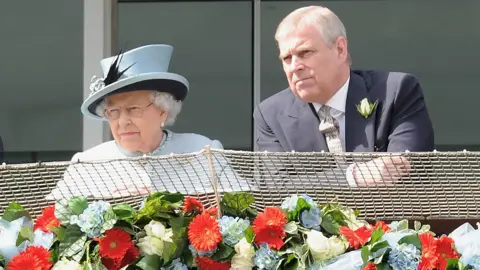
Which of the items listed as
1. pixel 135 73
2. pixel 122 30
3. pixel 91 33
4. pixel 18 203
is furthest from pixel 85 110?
pixel 122 30

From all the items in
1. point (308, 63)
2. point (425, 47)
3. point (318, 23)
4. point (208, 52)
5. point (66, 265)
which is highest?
point (318, 23)

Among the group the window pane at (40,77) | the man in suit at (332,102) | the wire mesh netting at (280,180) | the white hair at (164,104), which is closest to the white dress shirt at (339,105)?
the man in suit at (332,102)

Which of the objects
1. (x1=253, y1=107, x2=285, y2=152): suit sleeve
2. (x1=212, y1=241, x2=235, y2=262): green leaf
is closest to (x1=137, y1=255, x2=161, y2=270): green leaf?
(x1=212, y1=241, x2=235, y2=262): green leaf

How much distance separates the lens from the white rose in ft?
5.80

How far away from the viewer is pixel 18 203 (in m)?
1.89

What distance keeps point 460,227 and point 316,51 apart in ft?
2.92

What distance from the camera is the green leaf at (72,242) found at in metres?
1.78

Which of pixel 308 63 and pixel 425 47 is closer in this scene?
pixel 308 63

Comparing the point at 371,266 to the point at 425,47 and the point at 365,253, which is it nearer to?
the point at 365,253

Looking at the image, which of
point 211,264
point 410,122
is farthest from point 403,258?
Result: point 410,122

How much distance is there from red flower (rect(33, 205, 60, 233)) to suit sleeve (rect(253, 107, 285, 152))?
2.98 ft

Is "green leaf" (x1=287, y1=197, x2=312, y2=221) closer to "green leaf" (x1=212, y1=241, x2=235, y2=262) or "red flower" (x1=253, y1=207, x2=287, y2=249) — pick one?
"red flower" (x1=253, y1=207, x2=287, y2=249)

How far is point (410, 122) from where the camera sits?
2.50 m

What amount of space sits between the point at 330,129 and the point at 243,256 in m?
0.90
